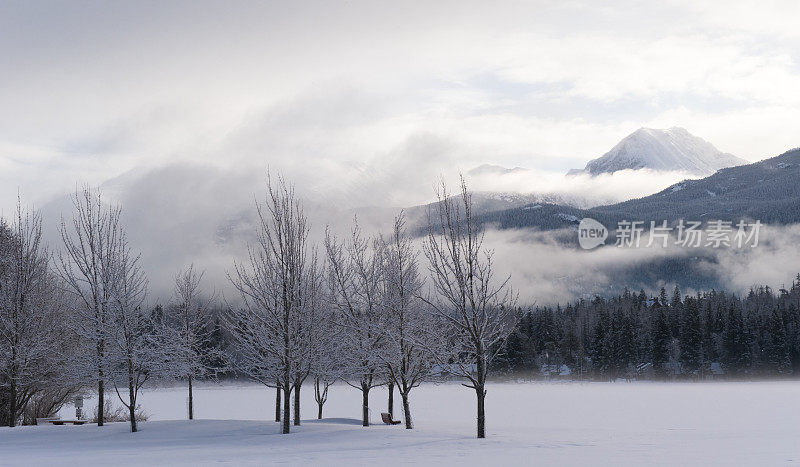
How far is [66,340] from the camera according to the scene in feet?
118

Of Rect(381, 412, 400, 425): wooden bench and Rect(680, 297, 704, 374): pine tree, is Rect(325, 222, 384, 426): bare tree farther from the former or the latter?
Rect(680, 297, 704, 374): pine tree

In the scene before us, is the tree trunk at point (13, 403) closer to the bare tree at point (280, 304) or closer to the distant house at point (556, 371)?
the bare tree at point (280, 304)

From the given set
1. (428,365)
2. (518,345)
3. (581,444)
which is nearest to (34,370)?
(428,365)

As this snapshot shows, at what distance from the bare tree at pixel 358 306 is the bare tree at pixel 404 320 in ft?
1.83

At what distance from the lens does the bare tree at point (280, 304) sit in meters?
26.0

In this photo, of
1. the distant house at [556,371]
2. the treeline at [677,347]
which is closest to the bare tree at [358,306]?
the treeline at [677,347]

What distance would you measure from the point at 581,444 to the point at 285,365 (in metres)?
10.3

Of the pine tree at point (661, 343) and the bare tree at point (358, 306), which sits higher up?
the bare tree at point (358, 306)

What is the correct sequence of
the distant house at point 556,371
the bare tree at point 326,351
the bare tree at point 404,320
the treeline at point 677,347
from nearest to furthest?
1. the bare tree at point 326,351
2. the bare tree at point 404,320
3. the treeline at point 677,347
4. the distant house at point 556,371

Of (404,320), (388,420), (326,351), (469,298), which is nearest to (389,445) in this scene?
(469,298)

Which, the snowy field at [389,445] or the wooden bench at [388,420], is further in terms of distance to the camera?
the wooden bench at [388,420]

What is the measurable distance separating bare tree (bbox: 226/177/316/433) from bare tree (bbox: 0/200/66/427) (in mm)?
10777

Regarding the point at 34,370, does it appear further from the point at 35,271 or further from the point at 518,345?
the point at 518,345

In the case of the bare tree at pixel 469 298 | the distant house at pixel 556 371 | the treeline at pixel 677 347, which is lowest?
the distant house at pixel 556 371
